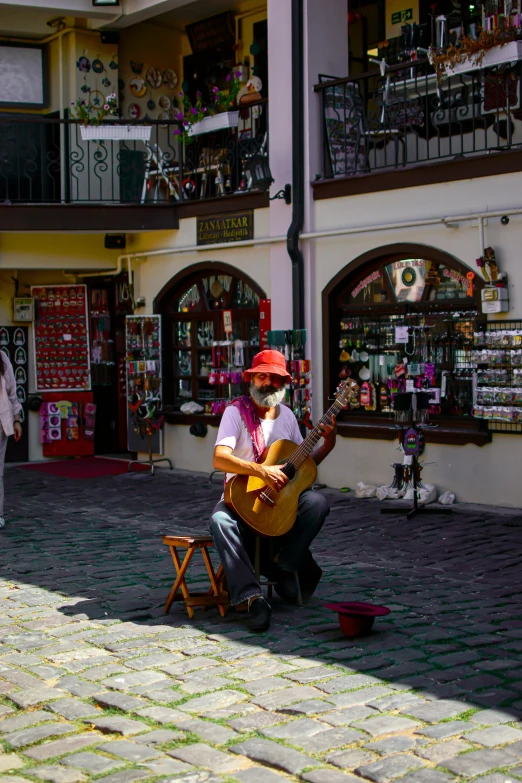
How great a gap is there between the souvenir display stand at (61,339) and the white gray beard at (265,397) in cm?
984

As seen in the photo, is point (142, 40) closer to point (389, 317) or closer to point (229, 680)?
point (389, 317)

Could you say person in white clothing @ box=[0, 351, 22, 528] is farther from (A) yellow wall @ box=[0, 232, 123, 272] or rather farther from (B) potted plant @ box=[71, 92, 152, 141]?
(A) yellow wall @ box=[0, 232, 123, 272]

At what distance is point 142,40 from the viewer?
1647 centimetres

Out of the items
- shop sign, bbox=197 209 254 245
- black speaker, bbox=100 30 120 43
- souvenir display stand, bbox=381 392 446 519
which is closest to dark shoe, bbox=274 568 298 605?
souvenir display stand, bbox=381 392 446 519

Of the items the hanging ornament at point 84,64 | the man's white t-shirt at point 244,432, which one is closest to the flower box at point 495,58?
the man's white t-shirt at point 244,432

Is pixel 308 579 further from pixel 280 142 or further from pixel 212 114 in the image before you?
pixel 212 114

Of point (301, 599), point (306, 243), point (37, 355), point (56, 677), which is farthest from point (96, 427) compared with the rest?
point (56, 677)

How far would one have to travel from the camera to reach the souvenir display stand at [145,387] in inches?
587

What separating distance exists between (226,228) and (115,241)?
7.35 ft

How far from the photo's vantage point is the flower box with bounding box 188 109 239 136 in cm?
1402

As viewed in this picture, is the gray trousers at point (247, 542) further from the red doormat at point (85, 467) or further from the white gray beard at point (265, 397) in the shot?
the red doormat at point (85, 467)

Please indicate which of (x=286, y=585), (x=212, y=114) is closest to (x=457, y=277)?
(x=212, y=114)

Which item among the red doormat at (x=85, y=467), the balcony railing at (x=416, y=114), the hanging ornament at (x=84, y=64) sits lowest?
the red doormat at (x=85, y=467)

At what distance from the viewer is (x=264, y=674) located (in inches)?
218
